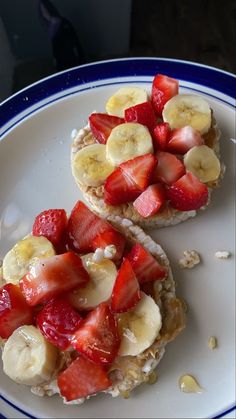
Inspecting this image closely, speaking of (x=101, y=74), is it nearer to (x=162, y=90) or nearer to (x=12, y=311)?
(x=162, y=90)

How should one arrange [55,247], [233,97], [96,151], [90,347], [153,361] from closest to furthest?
[90,347]
[153,361]
[55,247]
[96,151]
[233,97]

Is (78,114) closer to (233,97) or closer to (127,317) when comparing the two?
(233,97)

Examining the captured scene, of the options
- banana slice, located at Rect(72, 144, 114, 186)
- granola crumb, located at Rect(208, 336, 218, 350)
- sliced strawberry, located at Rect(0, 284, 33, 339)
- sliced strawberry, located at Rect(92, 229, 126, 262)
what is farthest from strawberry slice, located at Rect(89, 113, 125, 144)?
granola crumb, located at Rect(208, 336, 218, 350)

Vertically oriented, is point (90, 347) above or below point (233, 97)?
below

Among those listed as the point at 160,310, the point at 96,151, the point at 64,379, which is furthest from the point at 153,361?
the point at 96,151

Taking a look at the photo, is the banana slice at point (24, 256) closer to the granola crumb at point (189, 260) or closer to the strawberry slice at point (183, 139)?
the granola crumb at point (189, 260)

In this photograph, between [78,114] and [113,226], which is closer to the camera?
[113,226]
